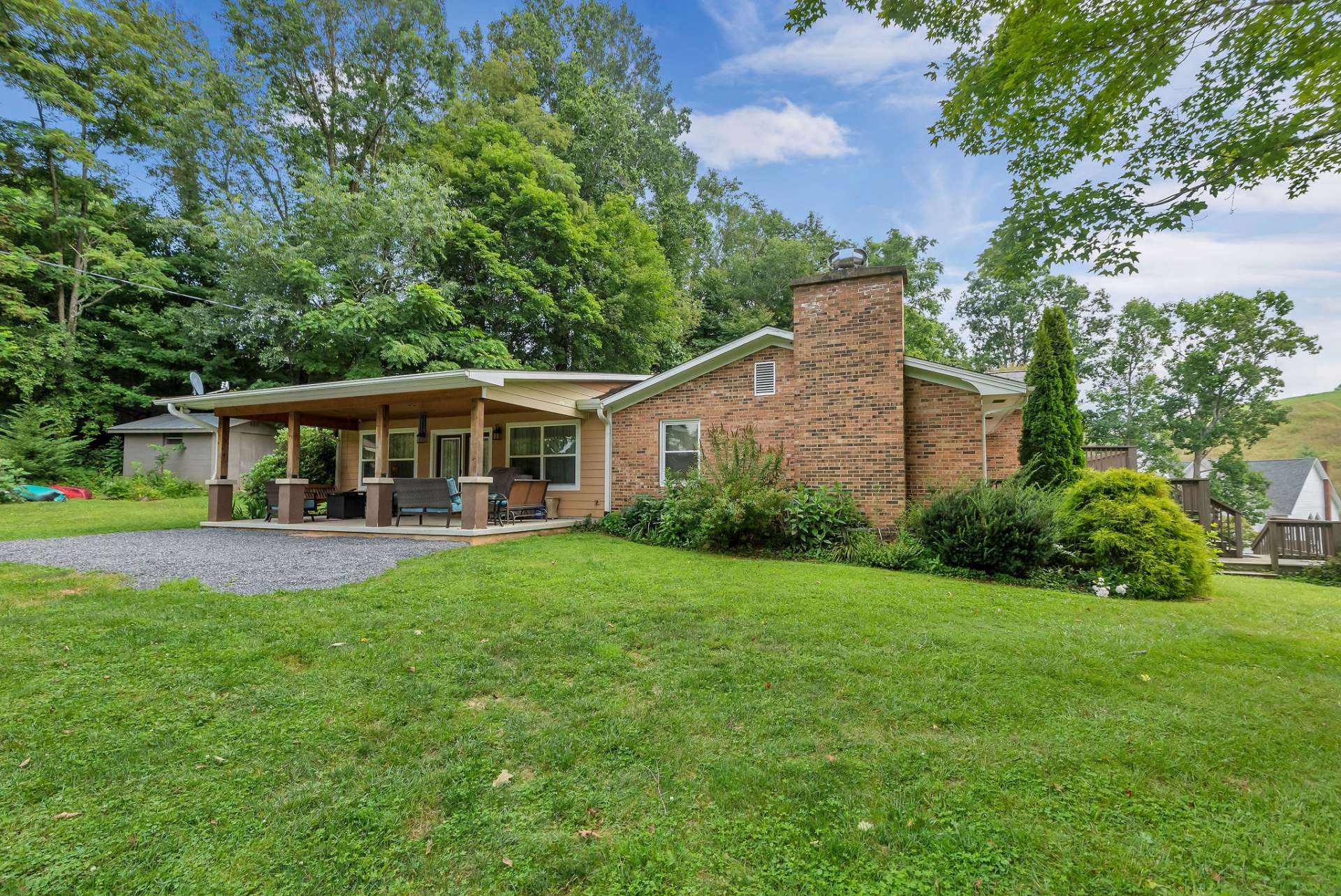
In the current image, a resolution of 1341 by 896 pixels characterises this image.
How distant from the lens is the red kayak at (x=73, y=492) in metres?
16.3

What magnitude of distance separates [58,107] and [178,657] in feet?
89.3

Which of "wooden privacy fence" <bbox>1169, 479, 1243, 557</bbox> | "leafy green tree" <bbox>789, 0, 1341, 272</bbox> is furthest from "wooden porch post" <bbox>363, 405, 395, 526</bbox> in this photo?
"wooden privacy fence" <bbox>1169, 479, 1243, 557</bbox>

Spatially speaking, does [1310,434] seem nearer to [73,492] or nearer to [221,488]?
[221,488]

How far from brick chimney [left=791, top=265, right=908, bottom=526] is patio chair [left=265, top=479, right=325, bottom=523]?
1010cm

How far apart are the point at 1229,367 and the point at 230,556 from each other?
35.3 metres

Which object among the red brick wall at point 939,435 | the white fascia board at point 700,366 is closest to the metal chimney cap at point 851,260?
the white fascia board at point 700,366

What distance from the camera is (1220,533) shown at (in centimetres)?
1200

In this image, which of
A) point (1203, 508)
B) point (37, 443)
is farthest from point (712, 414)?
point (37, 443)

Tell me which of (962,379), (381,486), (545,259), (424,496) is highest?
(545,259)

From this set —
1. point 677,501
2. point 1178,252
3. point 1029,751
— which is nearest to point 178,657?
point 1029,751

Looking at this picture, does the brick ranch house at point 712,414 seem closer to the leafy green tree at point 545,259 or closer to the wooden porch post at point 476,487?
Answer: the wooden porch post at point 476,487

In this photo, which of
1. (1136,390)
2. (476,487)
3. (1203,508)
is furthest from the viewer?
(1136,390)

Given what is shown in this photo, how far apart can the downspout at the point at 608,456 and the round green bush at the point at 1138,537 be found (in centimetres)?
759

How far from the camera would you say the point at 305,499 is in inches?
456
